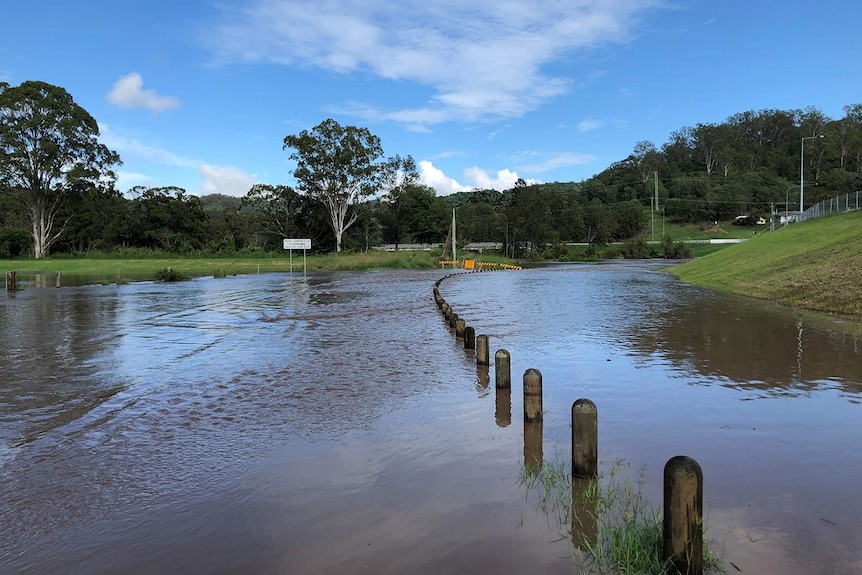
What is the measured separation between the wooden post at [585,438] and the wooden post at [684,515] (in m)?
1.47

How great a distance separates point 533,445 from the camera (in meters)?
6.52

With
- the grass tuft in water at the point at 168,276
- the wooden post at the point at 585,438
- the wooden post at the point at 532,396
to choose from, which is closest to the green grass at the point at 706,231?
the grass tuft in water at the point at 168,276

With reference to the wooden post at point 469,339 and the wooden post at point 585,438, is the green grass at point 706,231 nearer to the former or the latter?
the wooden post at point 469,339

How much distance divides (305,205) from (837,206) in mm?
55500

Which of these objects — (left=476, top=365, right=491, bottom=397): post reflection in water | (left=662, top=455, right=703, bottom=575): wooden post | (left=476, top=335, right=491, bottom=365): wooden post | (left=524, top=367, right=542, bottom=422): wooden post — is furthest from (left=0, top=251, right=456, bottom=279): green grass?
(left=662, top=455, right=703, bottom=575): wooden post

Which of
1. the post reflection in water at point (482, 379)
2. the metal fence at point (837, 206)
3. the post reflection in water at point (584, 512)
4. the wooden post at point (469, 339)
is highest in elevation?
the metal fence at point (837, 206)

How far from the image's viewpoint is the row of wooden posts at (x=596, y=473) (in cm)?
378

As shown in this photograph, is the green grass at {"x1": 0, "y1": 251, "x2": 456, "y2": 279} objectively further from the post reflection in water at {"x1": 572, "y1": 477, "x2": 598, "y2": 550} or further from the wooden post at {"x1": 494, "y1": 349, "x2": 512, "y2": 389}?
the post reflection in water at {"x1": 572, "y1": 477, "x2": 598, "y2": 550}

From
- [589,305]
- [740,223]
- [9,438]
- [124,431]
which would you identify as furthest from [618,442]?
[740,223]

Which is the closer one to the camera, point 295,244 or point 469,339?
point 469,339

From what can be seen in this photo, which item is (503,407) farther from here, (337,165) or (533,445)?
(337,165)

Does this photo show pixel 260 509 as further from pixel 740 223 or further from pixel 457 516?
pixel 740 223

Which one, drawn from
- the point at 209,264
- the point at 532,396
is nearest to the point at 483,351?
the point at 532,396

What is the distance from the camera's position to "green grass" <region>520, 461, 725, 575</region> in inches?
160
